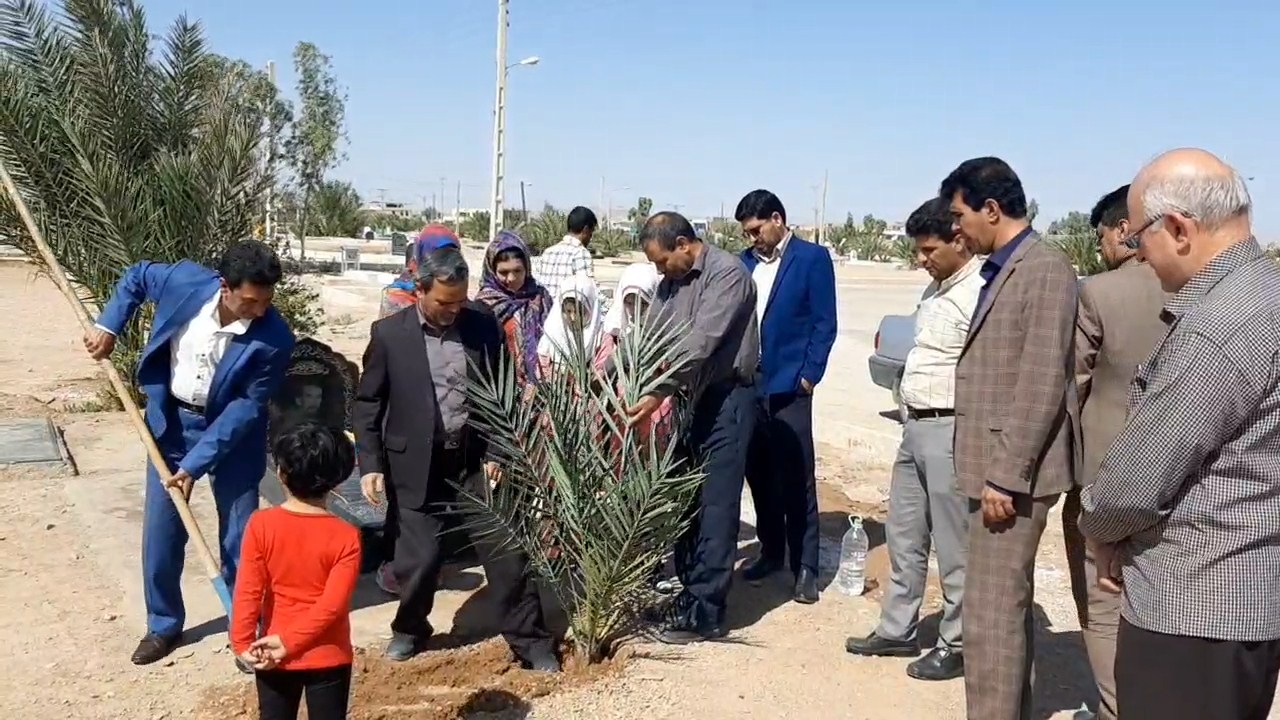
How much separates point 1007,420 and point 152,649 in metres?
3.41

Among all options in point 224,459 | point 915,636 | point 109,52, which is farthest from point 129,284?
point 109,52

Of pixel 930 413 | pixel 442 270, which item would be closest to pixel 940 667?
pixel 930 413

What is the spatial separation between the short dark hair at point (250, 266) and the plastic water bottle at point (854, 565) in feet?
10.2

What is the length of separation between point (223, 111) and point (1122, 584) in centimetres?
751

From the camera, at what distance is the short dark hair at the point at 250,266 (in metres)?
3.82

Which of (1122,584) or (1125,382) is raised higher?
(1125,382)

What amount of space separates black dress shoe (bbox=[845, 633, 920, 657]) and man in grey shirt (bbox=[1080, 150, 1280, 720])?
2.15m

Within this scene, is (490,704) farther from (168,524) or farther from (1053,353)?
(1053,353)

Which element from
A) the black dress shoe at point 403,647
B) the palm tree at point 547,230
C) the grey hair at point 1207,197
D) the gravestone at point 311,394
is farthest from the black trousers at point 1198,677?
the palm tree at point 547,230

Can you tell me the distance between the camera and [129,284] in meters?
4.14

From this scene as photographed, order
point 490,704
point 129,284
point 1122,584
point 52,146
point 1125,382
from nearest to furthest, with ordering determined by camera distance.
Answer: point 1122,584 < point 1125,382 < point 490,704 < point 129,284 < point 52,146

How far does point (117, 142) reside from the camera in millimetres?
8242

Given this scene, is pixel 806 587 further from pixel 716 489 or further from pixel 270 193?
pixel 270 193

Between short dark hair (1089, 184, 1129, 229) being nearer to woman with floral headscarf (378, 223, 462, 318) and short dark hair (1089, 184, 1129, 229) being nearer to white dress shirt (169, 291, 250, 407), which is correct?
→ woman with floral headscarf (378, 223, 462, 318)
